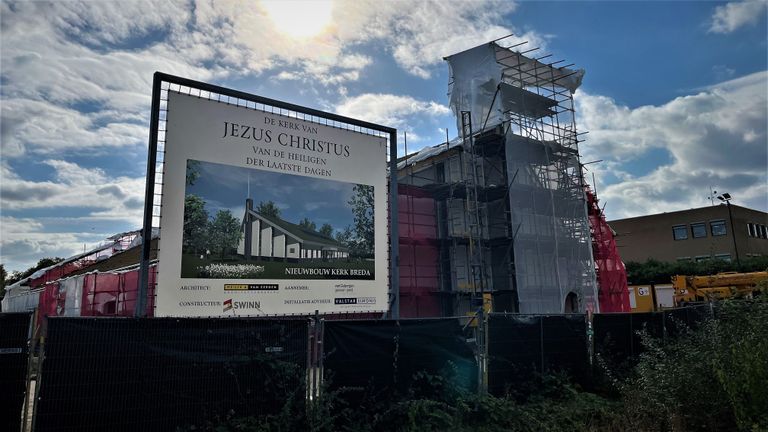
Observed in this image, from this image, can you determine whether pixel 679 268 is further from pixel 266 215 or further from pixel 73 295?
pixel 73 295

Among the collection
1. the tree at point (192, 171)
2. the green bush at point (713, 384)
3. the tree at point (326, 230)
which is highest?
the tree at point (192, 171)

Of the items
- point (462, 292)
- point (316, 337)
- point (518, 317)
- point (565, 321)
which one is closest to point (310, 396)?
point (316, 337)

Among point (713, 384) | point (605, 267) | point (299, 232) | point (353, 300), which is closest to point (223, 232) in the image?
point (299, 232)

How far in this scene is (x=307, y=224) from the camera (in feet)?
40.6

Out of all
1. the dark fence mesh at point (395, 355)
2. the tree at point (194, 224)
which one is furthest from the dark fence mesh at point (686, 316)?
the tree at point (194, 224)

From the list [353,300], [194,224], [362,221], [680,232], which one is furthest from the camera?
[680,232]

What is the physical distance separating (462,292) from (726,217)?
147 ft

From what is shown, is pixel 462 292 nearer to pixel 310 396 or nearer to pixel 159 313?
pixel 159 313

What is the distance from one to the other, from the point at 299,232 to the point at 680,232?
2123 inches

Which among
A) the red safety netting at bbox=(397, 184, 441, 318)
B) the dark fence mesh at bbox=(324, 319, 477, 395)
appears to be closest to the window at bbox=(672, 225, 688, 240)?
the red safety netting at bbox=(397, 184, 441, 318)

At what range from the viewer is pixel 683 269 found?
137 ft

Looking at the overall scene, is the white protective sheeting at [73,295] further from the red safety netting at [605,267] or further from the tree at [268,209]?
the red safety netting at [605,267]

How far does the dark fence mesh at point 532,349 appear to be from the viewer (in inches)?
337

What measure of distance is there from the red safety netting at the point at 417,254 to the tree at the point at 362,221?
6810mm
